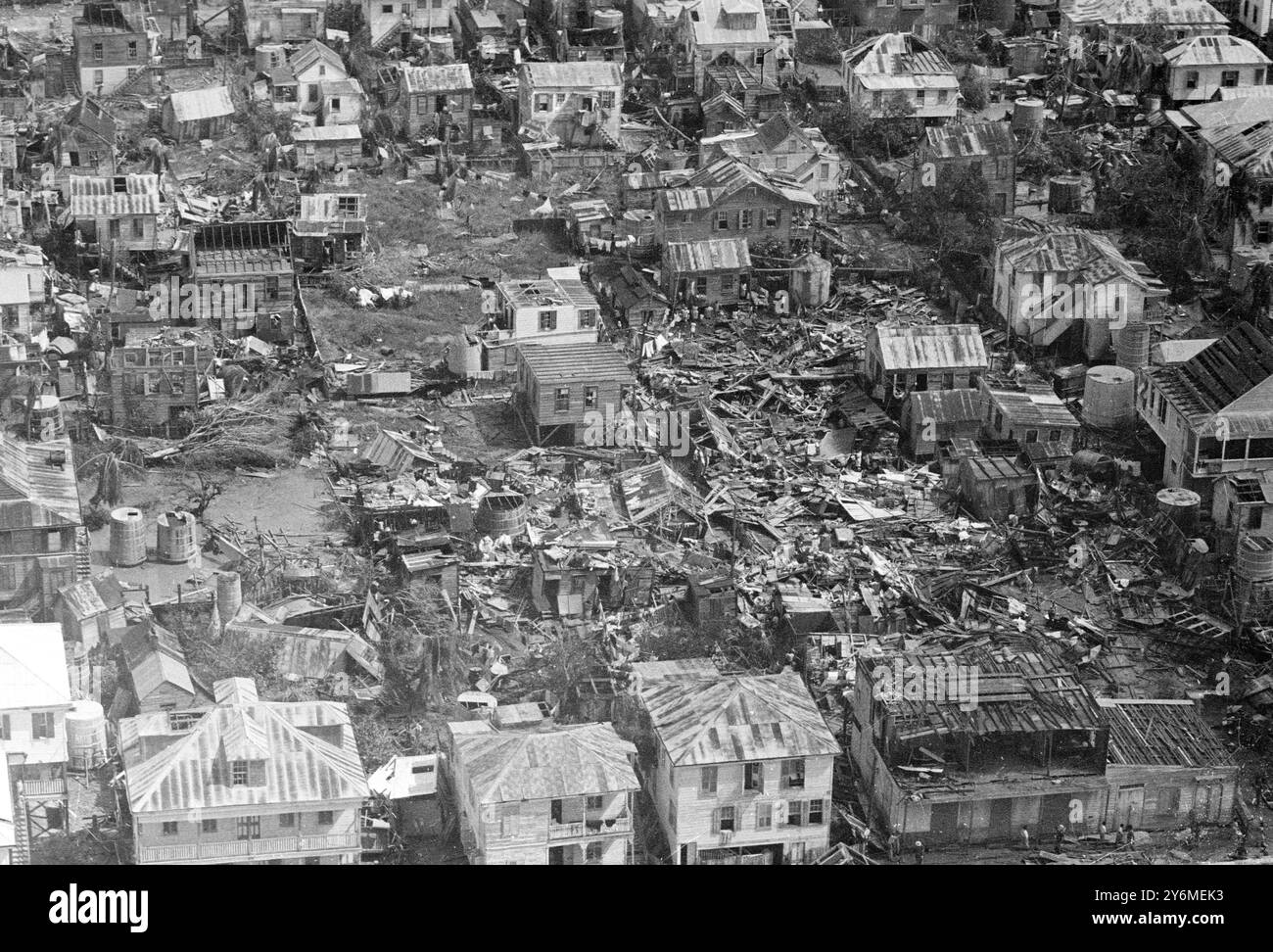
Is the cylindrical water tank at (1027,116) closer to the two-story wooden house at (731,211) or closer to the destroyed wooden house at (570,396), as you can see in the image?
the two-story wooden house at (731,211)

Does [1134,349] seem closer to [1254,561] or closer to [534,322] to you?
[1254,561]

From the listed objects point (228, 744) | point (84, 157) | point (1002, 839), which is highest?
point (84, 157)

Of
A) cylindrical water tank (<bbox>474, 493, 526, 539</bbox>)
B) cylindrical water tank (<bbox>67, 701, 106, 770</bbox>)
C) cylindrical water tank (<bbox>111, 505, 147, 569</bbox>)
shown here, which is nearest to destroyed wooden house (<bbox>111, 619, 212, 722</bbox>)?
cylindrical water tank (<bbox>67, 701, 106, 770</bbox>)

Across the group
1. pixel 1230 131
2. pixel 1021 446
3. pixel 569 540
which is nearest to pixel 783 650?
pixel 569 540

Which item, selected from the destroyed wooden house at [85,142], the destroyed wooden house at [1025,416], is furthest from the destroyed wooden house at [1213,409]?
the destroyed wooden house at [85,142]

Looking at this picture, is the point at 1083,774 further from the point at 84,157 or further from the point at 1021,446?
the point at 84,157
